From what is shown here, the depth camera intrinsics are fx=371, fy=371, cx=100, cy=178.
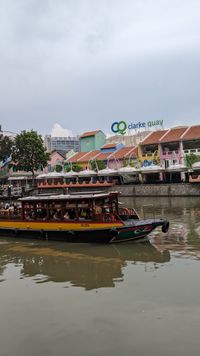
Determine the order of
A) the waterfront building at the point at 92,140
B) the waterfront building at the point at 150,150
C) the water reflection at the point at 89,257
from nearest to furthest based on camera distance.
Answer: the water reflection at the point at 89,257, the waterfront building at the point at 150,150, the waterfront building at the point at 92,140

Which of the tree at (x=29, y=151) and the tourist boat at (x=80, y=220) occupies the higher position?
the tree at (x=29, y=151)

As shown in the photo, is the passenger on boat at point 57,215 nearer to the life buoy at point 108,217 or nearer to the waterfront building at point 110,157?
the life buoy at point 108,217

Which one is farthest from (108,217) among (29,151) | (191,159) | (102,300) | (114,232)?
(29,151)

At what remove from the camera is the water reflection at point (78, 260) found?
9.01 m

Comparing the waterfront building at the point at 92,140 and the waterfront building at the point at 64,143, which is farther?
the waterfront building at the point at 64,143

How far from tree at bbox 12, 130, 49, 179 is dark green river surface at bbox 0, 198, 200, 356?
33155 mm

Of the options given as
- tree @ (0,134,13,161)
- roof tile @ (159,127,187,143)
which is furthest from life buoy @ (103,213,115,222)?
tree @ (0,134,13,161)

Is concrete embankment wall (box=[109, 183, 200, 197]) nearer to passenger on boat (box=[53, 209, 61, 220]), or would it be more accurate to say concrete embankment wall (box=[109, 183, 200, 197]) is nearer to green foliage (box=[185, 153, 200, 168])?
green foliage (box=[185, 153, 200, 168])

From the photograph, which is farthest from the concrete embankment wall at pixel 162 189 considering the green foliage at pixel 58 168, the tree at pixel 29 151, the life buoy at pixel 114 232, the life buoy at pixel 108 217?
the life buoy at pixel 114 232

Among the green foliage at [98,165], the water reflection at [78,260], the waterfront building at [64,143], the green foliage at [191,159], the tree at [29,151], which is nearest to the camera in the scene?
the water reflection at [78,260]

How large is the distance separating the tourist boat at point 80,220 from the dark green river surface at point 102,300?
1.56 ft

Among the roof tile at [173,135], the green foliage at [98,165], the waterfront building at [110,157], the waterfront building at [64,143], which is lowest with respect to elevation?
the green foliage at [98,165]

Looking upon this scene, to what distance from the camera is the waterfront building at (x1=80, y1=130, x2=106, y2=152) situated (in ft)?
173

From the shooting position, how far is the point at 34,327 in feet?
20.4
